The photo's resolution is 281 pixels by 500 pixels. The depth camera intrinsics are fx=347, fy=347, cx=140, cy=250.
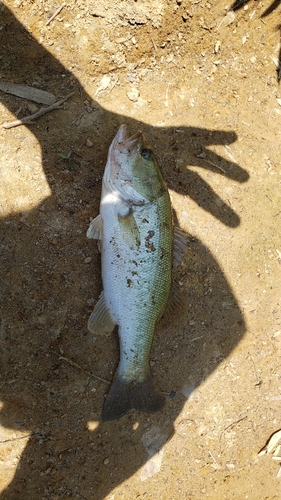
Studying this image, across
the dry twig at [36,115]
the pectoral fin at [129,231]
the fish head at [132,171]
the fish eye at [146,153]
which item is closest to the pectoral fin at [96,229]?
the pectoral fin at [129,231]

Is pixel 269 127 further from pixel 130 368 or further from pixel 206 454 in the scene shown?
pixel 206 454

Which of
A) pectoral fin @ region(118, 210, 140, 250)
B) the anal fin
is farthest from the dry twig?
the anal fin

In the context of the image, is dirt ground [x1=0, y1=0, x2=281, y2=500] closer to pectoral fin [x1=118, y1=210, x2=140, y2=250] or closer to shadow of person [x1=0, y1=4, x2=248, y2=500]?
shadow of person [x1=0, y1=4, x2=248, y2=500]

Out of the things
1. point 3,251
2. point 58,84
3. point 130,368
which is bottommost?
point 130,368

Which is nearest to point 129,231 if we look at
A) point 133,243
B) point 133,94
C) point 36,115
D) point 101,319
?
point 133,243

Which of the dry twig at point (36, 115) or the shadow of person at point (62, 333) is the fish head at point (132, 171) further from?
the dry twig at point (36, 115)

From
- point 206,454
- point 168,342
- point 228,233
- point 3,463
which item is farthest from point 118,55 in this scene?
point 206,454

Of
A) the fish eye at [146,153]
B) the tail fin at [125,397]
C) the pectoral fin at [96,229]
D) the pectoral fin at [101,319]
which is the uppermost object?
the fish eye at [146,153]
